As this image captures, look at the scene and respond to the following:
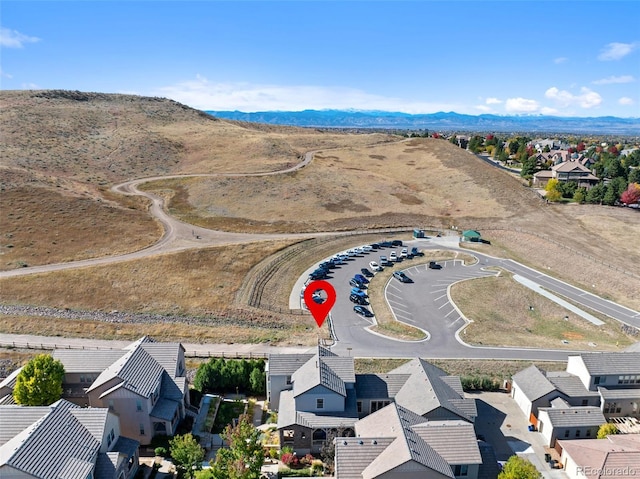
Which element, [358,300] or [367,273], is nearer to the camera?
[358,300]

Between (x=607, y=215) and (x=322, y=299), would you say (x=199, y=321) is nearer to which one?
(x=322, y=299)

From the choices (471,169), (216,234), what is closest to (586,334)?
(216,234)

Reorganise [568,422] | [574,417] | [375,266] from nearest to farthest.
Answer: [568,422] < [574,417] < [375,266]

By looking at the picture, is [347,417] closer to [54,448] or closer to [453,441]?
[453,441]

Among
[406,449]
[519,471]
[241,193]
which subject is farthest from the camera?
[241,193]

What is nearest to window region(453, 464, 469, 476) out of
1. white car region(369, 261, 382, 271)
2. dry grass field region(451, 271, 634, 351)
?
dry grass field region(451, 271, 634, 351)

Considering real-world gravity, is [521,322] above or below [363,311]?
below

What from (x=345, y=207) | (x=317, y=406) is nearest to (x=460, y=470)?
(x=317, y=406)

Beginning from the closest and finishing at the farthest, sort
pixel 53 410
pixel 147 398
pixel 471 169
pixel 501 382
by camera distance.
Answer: pixel 53 410
pixel 147 398
pixel 501 382
pixel 471 169
